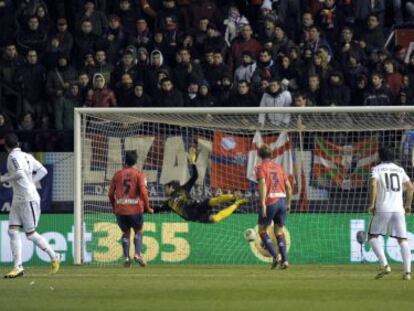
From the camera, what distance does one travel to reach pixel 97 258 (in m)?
22.7

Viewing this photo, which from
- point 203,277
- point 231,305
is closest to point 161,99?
point 203,277

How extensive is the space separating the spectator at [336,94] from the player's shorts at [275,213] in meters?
4.13

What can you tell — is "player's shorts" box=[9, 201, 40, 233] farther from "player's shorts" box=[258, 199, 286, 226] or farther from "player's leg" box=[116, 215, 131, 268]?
"player's shorts" box=[258, 199, 286, 226]

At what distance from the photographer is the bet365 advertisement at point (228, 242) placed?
22844 mm

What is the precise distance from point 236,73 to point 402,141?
3882 millimetres

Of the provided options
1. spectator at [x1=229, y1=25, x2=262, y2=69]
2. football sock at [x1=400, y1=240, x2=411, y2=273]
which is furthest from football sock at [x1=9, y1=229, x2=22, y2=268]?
spectator at [x1=229, y1=25, x2=262, y2=69]

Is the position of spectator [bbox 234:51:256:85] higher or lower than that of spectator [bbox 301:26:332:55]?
lower

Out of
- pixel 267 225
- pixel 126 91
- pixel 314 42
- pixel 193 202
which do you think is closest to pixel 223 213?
pixel 193 202

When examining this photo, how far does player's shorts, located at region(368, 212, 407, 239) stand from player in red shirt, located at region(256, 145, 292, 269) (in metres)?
2.31

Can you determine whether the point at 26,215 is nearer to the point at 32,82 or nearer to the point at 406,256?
the point at 406,256

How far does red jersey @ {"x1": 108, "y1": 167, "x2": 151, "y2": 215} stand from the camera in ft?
69.0

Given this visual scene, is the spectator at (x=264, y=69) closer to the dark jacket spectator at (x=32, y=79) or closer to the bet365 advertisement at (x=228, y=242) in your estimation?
the bet365 advertisement at (x=228, y=242)

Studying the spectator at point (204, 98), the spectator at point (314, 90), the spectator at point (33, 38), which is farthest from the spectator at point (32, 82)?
the spectator at point (314, 90)

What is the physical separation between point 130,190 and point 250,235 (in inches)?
108
